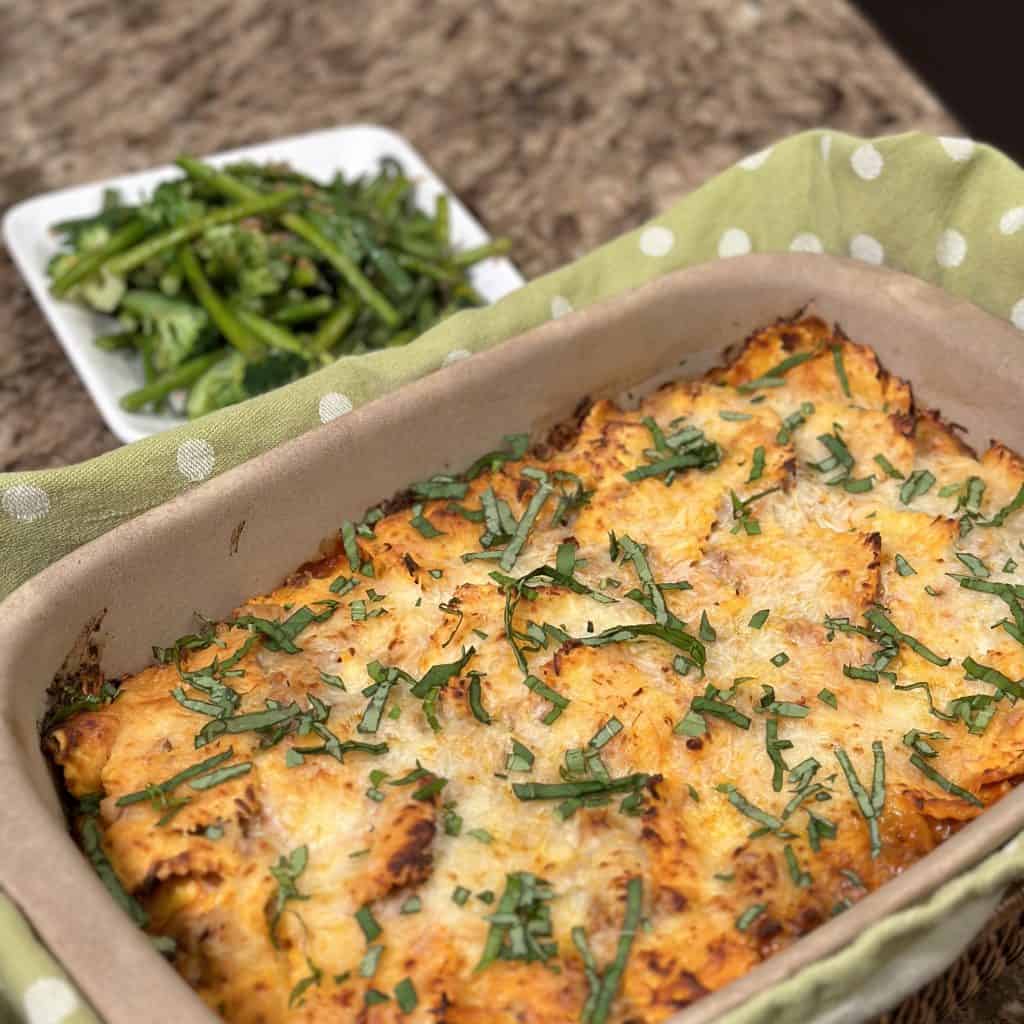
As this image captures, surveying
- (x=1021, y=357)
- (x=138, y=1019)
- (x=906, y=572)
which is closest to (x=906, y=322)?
(x=1021, y=357)

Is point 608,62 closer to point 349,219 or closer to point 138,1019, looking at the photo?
point 349,219

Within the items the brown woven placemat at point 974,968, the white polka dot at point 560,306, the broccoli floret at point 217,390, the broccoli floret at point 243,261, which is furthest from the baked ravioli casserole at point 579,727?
the broccoli floret at point 243,261

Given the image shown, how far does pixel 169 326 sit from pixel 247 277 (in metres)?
0.21

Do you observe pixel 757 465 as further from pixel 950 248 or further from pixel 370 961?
pixel 370 961

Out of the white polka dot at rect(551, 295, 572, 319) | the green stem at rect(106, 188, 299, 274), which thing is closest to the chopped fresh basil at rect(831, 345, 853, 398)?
the white polka dot at rect(551, 295, 572, 319)

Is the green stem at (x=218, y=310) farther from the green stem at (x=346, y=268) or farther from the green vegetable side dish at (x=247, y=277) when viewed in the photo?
the green stem at (x=346, y=268)

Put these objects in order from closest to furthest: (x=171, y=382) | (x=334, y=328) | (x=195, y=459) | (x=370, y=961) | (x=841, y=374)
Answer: (x=370, y=961) → (x=195, y=459) → (x=841, y=374) → (x=171, y=382) → (x=334, y=328)

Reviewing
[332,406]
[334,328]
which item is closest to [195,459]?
[332,406]

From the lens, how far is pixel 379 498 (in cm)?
211

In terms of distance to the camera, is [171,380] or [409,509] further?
[171,380]

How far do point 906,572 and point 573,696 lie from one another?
55 cm

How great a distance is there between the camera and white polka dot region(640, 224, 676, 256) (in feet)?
8.03

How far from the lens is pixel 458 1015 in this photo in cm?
149

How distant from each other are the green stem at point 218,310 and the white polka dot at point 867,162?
1350 mm
